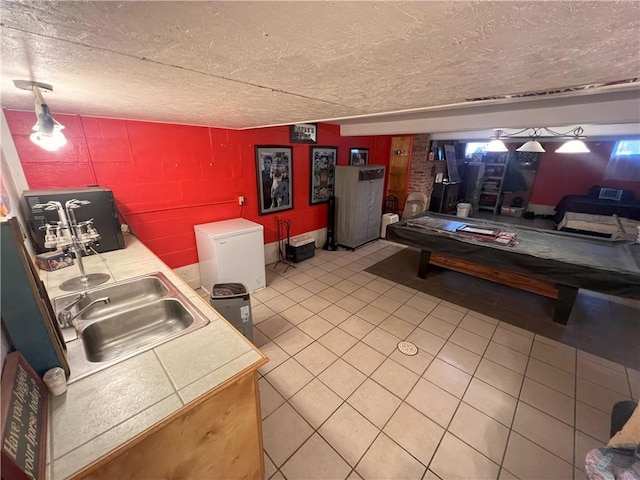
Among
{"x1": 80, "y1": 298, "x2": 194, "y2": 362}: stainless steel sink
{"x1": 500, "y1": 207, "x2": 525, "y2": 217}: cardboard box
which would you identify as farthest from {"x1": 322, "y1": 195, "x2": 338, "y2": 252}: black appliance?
{"x1": 500, "y1": 207, "x2": 525, "y2": 217}: cardboard box

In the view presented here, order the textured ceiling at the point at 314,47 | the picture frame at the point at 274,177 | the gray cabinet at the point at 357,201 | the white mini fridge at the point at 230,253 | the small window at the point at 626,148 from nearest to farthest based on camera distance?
the textured ceiling at the point at 314,47, the white mini fridge at the point at 230,253, the picture frame at the point at 274,177, the gray cabinet at the point at 357,201, the small window at the point at 626,148

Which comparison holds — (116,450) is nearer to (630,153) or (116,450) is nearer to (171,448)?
(171,448)

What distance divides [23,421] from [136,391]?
0.92 ft

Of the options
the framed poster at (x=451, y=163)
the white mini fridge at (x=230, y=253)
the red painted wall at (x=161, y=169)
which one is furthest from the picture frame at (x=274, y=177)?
the framed poster at (x=451, y=163)

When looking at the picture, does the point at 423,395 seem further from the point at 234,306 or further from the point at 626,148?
the point at 626,148

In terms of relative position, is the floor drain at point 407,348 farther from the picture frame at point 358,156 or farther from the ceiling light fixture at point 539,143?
the picture frame at point 358,156

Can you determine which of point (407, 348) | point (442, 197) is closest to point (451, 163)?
point (442, 197)

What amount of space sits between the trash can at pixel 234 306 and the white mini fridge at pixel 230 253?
68 centimetres

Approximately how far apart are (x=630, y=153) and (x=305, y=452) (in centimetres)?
1011

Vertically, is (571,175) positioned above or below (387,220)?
above

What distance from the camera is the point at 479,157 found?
798 centimetres

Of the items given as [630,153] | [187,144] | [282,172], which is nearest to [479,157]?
[630,153]

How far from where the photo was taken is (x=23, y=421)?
0.71 metres

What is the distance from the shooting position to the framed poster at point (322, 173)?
14.7ft
